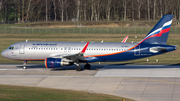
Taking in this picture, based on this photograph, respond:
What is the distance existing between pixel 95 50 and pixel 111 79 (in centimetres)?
709

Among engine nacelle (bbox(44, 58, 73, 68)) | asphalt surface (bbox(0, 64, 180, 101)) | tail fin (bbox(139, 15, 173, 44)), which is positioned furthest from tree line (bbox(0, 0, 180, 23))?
engine nacelle (bbox(44, 58, 73, 68))

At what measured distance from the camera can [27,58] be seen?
43312 mm

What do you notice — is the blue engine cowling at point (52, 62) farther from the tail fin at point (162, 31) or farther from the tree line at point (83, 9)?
the tree line at point (83, 9)

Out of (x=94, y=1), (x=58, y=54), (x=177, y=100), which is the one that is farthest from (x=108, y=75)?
(x=94, y=1)

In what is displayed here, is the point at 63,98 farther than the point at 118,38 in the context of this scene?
No

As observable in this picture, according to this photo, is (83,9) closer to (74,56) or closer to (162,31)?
(162,31)

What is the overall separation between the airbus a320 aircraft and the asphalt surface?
1.91 metres

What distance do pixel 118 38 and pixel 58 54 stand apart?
37292 millimetres

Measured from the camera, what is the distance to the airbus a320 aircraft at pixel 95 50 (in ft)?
138

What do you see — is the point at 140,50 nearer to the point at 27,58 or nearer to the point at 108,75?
the point at 108,75

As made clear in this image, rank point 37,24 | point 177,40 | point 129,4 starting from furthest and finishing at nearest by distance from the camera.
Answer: point 129,4 → point 37,24 → point 177,40

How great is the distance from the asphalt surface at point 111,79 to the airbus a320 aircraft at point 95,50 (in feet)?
6.27

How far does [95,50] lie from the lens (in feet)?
140

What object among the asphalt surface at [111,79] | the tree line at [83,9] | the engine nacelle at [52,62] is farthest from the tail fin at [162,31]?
the tree line at [83,9]
